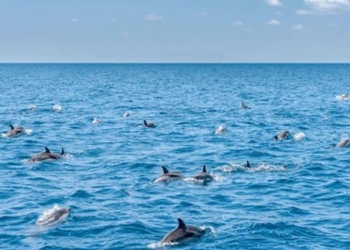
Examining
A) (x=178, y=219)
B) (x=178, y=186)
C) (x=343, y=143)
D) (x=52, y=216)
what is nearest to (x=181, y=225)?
(x=178, y=219)

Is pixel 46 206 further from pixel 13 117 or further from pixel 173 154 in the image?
pixel 13 117

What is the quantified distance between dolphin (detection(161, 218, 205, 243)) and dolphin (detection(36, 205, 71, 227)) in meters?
5.11

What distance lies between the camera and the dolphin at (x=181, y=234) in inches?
788

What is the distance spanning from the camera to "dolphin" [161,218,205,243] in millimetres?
20008

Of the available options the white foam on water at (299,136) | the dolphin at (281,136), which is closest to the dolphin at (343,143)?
the white foam on water at (299,136)

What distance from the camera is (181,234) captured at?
66.2 feet

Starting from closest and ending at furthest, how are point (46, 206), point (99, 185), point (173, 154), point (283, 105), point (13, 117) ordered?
1. point (46, 206)
2. point (99, 185)
3. point (173, 154)
4. point (13, 117)
5. point (283, 105)

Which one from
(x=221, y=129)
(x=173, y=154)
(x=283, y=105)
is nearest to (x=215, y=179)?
(x=173, y=154)

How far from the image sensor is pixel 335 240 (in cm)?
2042

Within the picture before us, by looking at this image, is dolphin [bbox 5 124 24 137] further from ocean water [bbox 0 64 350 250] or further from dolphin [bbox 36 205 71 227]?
dolphin [bbox 36 205 71 227]

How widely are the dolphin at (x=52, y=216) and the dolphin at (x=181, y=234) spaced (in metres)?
5.11

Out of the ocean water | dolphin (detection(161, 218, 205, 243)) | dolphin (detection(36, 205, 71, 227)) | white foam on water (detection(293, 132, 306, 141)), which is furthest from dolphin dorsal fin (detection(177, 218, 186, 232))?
white foam on water (detection(293, 132, 306, 141))

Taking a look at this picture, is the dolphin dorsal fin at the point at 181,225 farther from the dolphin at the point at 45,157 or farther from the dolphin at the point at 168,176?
the dolphin at the point at 45,157

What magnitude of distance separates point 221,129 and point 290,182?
20.3 m
